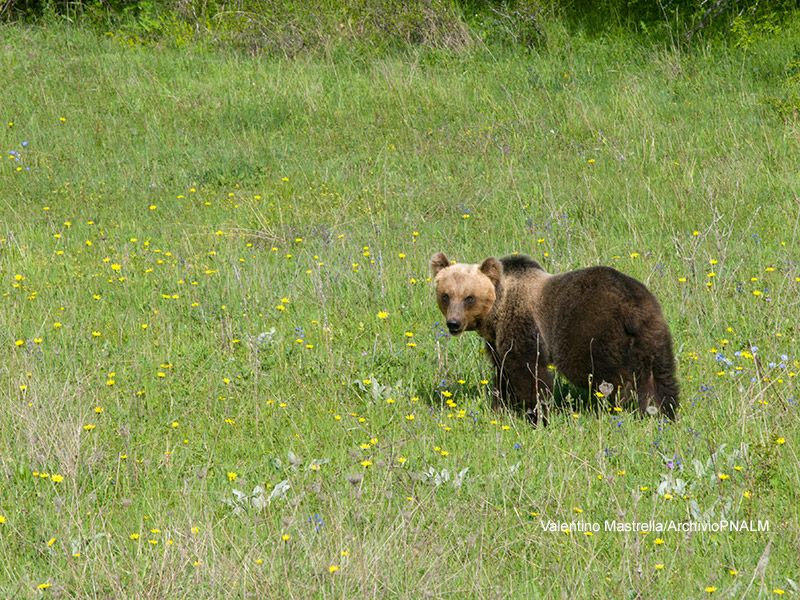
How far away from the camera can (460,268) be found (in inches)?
278

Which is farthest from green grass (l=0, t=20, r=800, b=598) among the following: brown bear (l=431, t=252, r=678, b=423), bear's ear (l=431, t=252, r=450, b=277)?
bear's ear (l=431, t=252, r=450, b=277)

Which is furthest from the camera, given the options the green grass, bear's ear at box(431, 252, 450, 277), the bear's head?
bear's ear at box(431, 252, 450, 277)

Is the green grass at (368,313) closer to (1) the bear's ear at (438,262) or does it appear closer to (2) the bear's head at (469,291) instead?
(2) the bear's head at (469,291)

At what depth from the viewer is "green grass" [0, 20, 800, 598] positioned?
4750 millimetres

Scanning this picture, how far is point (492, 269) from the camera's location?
6.94 metres

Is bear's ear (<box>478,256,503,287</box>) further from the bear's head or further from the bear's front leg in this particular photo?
the bear's front leg

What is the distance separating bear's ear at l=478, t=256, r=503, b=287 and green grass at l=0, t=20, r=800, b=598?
1.60ft

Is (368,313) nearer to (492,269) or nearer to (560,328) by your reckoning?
(492,269)

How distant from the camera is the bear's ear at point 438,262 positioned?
719cm

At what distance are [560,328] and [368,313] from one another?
1.75 meters

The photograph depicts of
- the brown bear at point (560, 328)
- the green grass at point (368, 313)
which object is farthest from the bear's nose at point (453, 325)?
the green grass at point (368, 313)

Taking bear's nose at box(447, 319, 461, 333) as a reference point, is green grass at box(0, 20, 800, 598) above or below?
below

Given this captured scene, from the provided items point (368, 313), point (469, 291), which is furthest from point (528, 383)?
point (368, 313)

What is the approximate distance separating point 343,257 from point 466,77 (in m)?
5.54
